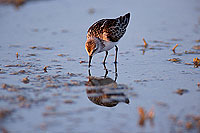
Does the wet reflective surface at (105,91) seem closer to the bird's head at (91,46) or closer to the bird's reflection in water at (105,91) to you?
A: the bird's reflection in water at (105,91)

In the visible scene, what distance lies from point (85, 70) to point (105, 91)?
1453 millimetres

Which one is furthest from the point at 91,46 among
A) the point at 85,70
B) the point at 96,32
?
the point at 96,32

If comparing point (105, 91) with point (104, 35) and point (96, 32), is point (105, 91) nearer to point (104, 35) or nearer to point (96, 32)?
point (104, 35)

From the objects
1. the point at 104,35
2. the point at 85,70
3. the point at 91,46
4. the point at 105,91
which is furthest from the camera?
the point at 104,35

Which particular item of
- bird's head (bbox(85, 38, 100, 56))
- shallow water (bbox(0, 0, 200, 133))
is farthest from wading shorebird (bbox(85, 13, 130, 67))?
shallow water (bbox(0, 0, 200, 133))

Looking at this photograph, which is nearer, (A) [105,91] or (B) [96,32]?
(A) [105,91]

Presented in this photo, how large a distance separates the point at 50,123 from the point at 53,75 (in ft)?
7.57

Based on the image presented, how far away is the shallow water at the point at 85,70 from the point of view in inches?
202

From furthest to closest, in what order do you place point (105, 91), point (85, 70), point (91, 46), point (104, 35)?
point (104, 35)
point (85, 70)
point (91, 46)
point (105, 91)

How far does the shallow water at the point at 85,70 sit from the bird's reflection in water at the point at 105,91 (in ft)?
0.14

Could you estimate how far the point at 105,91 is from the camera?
637 centimetres

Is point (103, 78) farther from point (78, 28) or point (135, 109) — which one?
point (78, 28)

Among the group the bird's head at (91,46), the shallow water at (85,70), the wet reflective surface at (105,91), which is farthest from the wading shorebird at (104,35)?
the wet reflective surface at (105,91)

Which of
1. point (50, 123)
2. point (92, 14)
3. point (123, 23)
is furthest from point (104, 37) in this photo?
point (92, 14)
